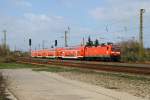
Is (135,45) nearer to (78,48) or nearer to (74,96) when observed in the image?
(78,48)

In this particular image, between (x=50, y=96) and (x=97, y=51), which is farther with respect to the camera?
(x=97, y=51)

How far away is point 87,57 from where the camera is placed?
76.2 m

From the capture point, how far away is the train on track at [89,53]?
66463mm

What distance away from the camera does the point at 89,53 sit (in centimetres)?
7469

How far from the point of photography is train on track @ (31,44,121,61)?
6646 centimetres

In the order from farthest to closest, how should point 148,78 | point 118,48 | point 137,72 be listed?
point 118,48 < point 137,72 < point 148,78

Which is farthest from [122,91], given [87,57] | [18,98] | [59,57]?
[59,57]

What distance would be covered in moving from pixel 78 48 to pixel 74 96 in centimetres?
6190

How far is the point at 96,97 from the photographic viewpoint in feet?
55.1

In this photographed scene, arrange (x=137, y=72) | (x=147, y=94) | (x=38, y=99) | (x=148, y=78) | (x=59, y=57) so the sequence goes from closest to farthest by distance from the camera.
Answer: (x=38, y=99) < (x=147, y=94) < (x=148, y=78) < (x=137, y=72) < (x=59, y=57)

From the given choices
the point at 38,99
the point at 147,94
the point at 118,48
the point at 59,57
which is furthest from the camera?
the point at 59,57

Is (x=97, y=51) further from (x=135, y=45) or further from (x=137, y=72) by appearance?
(x=137, y=72)

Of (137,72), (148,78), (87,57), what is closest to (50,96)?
(148,78)

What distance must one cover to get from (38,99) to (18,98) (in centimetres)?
104
